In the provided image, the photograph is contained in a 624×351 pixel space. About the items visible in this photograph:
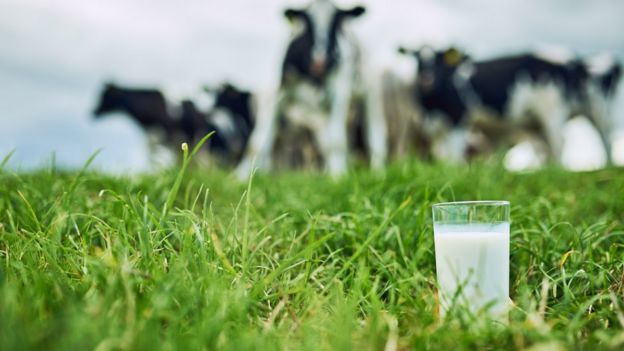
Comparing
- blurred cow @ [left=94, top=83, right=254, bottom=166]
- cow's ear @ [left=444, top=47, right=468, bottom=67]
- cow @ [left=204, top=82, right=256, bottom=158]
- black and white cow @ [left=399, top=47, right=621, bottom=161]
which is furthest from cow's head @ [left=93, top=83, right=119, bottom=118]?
cow's ear @ [left=444, top=47, right=468, bottom=67]

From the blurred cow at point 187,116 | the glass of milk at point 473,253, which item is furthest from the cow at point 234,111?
the glass of milk at point 473,253

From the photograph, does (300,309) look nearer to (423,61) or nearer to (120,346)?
(120,346)

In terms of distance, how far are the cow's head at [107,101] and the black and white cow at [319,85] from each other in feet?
20.2

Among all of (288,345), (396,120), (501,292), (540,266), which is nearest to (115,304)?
(288,345)

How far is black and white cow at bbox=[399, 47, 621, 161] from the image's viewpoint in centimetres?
942

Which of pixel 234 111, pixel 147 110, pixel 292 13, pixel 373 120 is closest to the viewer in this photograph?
pixel 292 13

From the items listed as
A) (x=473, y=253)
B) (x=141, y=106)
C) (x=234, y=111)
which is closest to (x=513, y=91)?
(x=234, y=111)

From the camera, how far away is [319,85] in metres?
7.15

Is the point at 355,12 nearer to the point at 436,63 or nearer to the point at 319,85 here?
the point at 319,85

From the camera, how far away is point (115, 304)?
1022 millimetres

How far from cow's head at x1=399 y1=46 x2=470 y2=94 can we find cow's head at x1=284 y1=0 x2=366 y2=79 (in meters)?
2.23

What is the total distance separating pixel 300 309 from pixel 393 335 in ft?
1.10

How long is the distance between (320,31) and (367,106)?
1232mm

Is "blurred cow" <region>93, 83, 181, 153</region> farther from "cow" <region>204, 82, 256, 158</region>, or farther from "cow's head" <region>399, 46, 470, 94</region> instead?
"cow's head" <region>399, 46, 470, 94</region>
